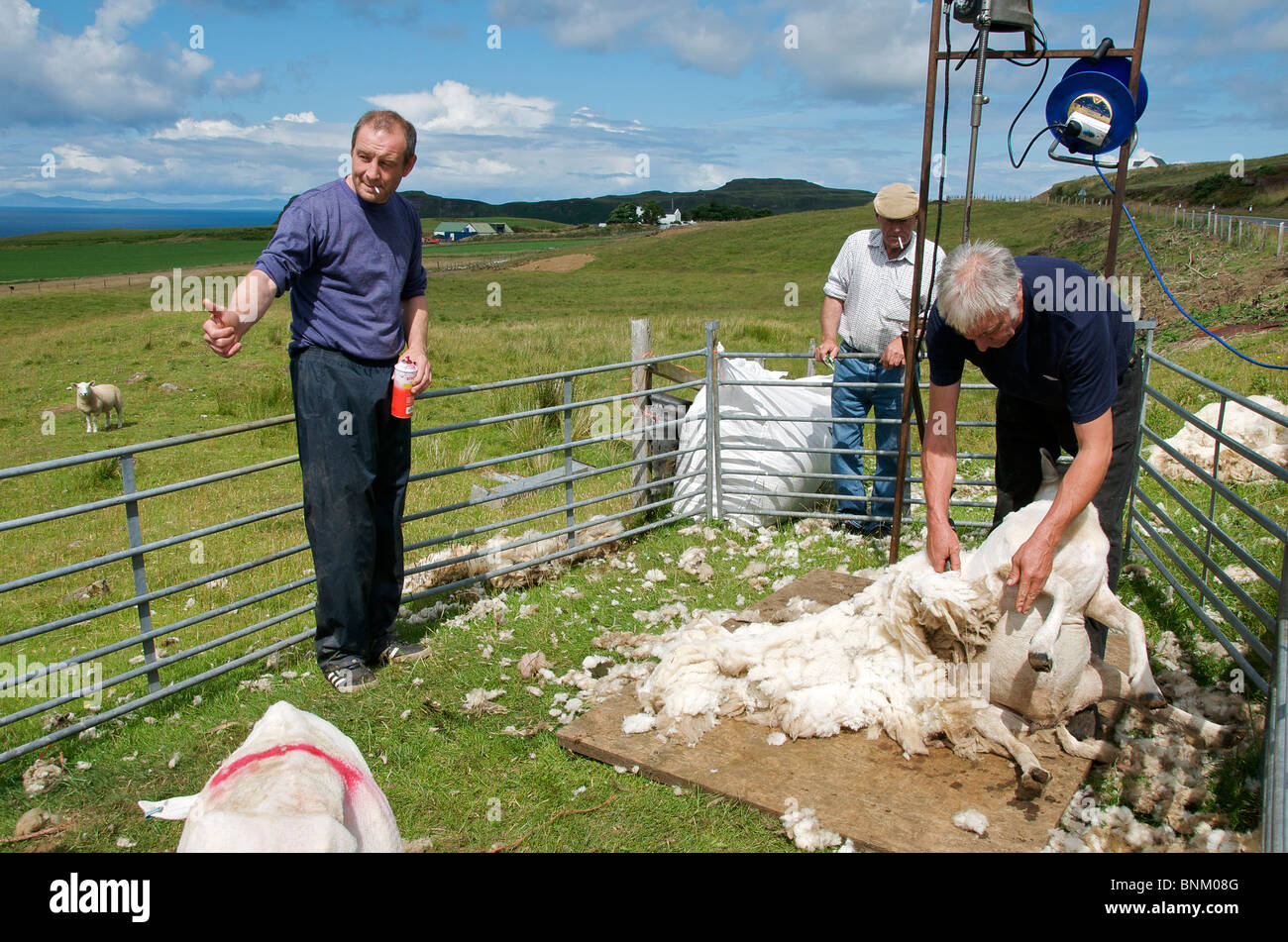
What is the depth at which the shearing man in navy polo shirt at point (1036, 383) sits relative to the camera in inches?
127

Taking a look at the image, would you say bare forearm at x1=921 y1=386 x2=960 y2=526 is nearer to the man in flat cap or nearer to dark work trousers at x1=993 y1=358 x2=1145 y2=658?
dark work trousers at x1=993 y1=358 x2=1145 y2=658

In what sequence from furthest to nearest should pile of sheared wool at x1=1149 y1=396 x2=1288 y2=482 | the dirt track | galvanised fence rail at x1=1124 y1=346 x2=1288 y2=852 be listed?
the dirt track, pile of sheared wool at x1=1149 y1=396 x2=1288 y2=482, galvanised fence rail at x1=1124 y1=346 x2=1288 y2=852

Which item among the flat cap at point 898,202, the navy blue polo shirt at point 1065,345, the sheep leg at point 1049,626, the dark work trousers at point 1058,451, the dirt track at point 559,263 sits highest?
the dirt track at point 559,263

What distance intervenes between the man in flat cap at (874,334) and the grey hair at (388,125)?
9.02ft

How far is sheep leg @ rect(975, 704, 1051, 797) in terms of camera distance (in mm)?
3238

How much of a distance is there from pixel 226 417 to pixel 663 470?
7980 mm

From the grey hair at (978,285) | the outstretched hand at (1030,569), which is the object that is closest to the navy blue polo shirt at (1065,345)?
the grey hair at (978,285)

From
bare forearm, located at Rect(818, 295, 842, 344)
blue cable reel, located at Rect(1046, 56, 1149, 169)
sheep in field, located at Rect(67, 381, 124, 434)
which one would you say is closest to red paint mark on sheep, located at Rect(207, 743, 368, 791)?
blue cable reel, located at Rect(1046, 56, 1149, 169)

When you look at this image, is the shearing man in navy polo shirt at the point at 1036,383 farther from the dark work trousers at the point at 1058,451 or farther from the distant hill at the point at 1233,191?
the distant hill at the point at 1233,191

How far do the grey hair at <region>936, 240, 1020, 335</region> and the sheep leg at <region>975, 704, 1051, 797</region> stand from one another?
148 centimetres

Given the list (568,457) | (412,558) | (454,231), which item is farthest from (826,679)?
(454,231)

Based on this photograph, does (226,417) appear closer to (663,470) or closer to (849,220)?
(663,470)

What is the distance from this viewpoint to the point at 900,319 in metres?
5.74

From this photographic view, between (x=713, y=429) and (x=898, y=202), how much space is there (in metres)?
1.97
